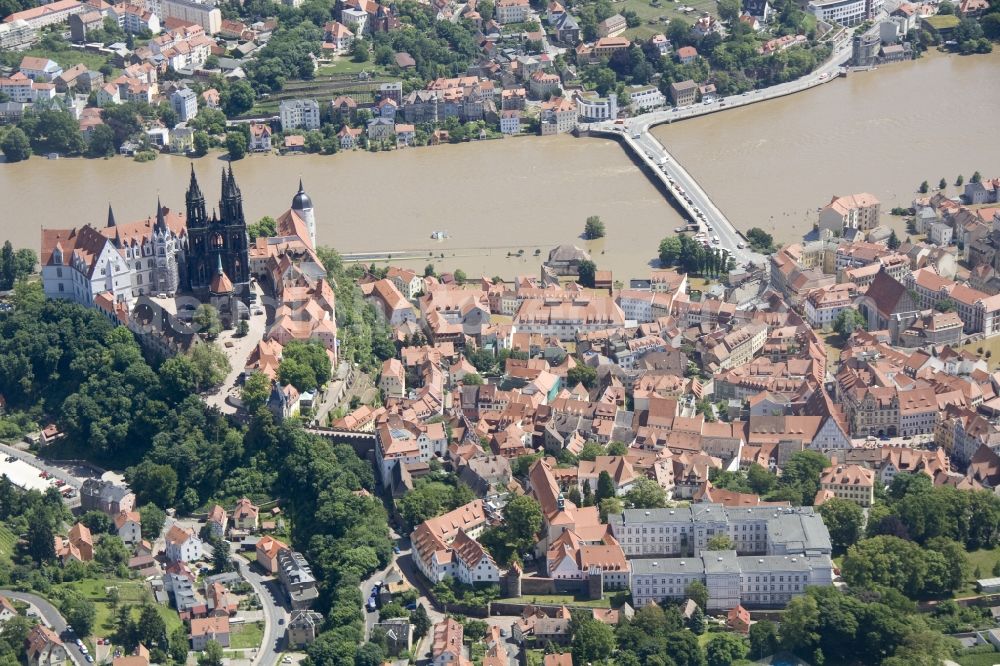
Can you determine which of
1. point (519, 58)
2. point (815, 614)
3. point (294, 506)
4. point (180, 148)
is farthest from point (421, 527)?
point (519, 58)

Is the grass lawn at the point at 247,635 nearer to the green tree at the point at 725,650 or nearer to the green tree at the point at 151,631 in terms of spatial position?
the green tree at the point at 151,631

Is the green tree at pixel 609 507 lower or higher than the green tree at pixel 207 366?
lower

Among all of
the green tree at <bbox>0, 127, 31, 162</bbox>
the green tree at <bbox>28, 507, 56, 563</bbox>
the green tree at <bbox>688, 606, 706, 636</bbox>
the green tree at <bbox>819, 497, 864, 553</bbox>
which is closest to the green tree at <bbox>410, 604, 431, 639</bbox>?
the green tree at <bbox>688, 606, 706, 636</bbox>

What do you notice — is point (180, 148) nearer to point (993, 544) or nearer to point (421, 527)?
point (421, 527)

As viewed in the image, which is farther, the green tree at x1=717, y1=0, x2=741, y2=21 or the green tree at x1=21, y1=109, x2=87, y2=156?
the green tree at x1=717, y1=0, x2=741, y2=21

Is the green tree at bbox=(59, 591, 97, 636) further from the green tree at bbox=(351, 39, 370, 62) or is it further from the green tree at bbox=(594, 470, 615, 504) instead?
the green tree at bbox=(351, 39, 370, 62)

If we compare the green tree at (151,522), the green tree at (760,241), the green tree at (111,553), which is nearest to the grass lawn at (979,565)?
the green tree at (151,522)
